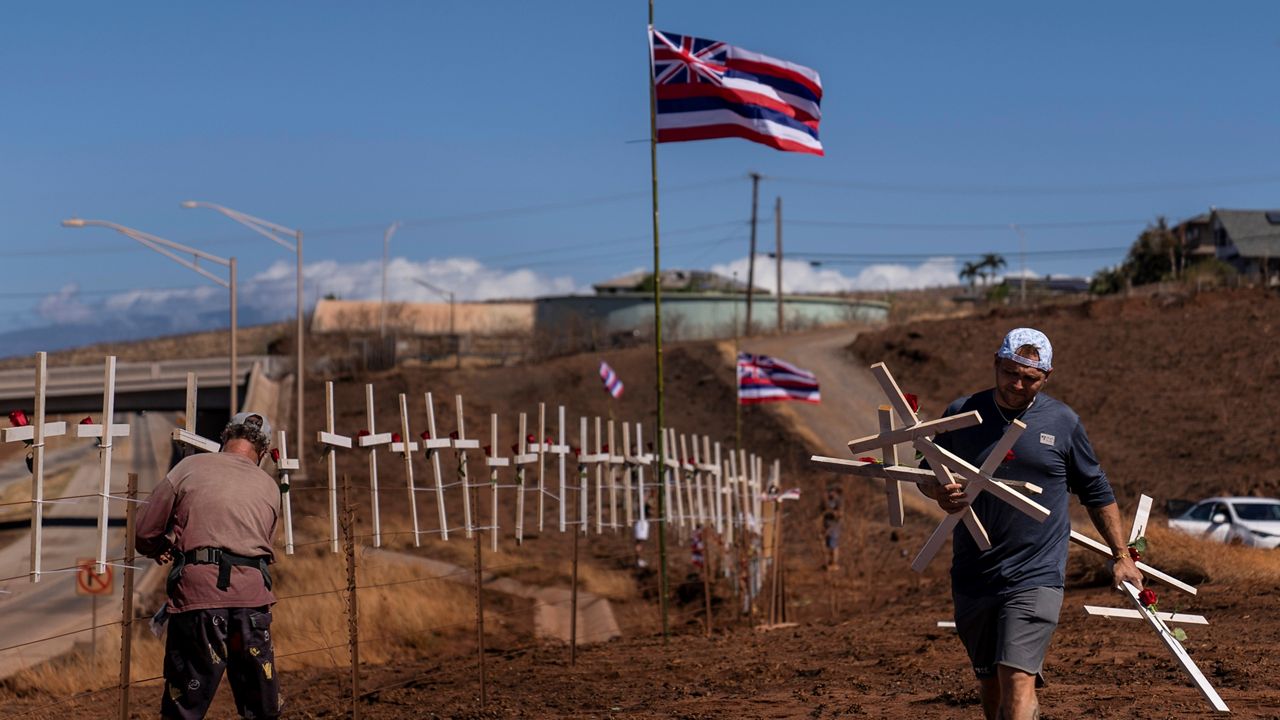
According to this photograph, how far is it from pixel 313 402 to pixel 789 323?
34104mm

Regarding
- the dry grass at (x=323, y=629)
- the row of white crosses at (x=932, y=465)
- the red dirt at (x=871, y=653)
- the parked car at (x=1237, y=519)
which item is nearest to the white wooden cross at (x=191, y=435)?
the red dirt at (x=871, y=653)

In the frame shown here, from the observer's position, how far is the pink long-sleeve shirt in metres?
6.15

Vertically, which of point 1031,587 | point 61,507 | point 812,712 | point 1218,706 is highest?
point 1031,587

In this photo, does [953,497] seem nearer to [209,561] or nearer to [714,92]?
[209,561]

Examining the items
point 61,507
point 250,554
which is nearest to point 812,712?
point 250,554

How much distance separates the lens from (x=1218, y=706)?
621 cm

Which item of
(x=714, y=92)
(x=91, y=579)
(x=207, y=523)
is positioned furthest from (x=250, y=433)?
(x=714, y=92)

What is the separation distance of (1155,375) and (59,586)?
3497 cm

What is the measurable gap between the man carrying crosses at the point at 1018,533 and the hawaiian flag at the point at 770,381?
19064 mm

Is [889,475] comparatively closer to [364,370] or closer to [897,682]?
[897,682]

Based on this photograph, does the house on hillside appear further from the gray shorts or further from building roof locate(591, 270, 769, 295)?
the gray shorts

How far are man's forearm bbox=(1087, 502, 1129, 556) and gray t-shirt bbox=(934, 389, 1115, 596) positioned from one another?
70mm

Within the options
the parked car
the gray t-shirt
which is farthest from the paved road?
the gray t-shirt

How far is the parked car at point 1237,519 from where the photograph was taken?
2080cm
